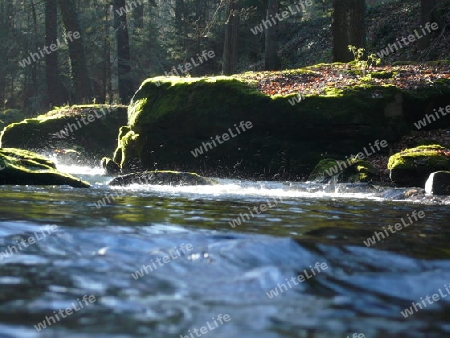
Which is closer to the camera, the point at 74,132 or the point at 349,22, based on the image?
the point at 349,22

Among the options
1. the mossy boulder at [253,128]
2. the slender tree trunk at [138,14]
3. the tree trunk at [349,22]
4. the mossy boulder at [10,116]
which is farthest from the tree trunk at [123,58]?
the tree trunk at [349,22]

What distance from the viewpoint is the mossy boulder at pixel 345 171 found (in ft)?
34.5

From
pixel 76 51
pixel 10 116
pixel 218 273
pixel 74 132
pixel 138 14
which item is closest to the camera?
pixel 218 273

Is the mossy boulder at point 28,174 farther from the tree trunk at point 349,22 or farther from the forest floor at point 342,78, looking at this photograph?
the tree trunk at point 349,22

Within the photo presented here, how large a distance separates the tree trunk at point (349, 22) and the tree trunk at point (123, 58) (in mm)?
13607

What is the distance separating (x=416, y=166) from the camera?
9.79 metres

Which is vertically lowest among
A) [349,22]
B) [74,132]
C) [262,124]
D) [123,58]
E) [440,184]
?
[440,184]

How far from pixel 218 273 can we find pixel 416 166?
7.11 meters

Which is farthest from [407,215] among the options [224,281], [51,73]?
[51,73]

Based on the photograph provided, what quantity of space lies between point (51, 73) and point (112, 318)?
29.3 m

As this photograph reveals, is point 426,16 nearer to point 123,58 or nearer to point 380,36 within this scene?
point 380,36

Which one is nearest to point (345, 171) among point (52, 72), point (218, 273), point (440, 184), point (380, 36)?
point (440, 184)

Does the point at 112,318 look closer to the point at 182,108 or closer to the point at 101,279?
the point at 101,279

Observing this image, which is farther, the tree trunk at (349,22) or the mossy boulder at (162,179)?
the tree trunk at (349,22)
